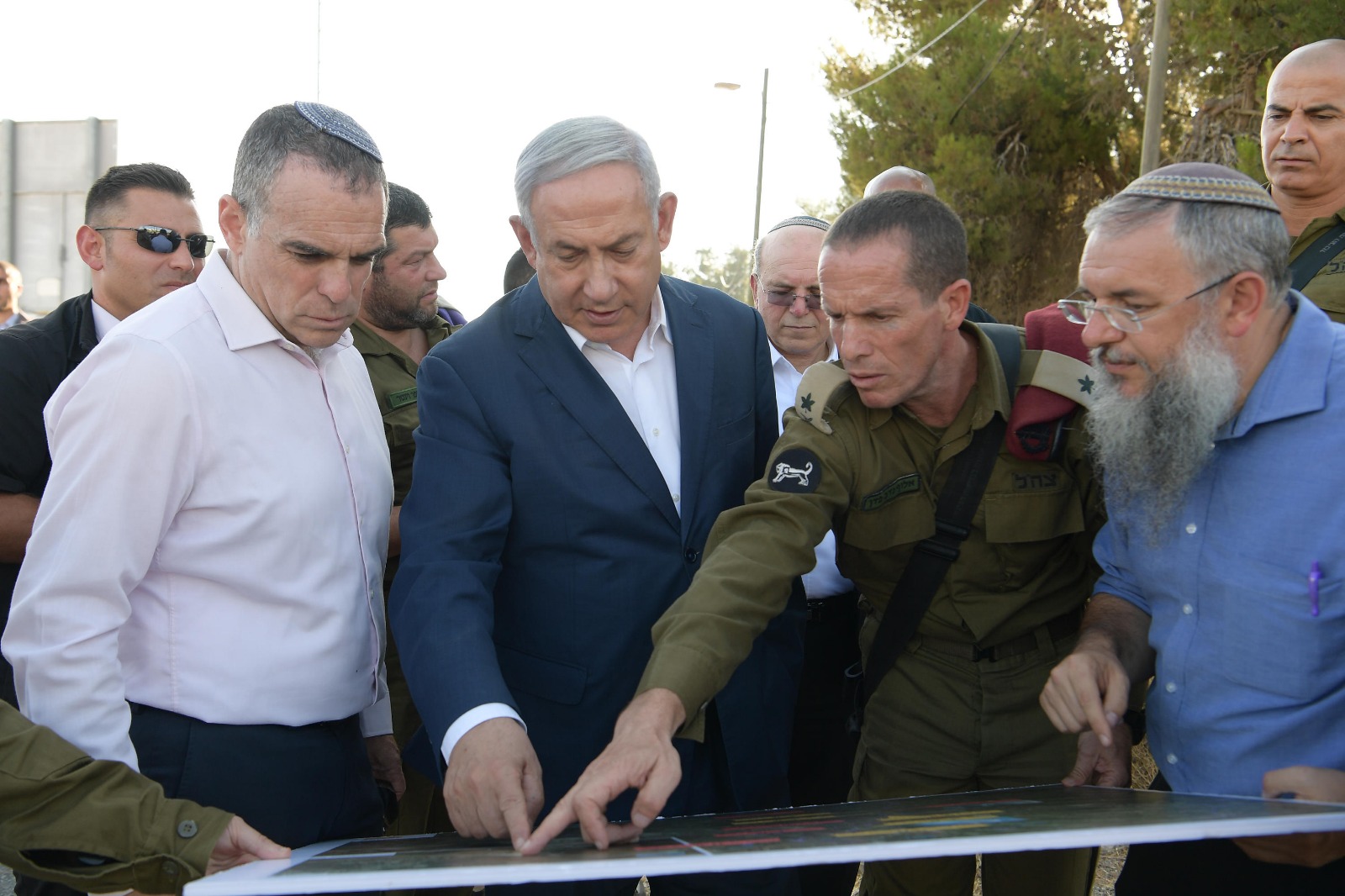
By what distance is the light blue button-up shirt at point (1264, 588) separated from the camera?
2.02 metres

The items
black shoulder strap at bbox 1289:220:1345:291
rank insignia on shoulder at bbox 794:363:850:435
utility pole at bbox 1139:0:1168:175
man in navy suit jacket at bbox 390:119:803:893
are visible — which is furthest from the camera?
utility pole at bbox 1139:0:1168:175

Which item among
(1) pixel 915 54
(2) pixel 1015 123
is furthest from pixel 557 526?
(1) pixel 915 54

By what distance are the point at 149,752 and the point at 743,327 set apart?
66.4 inches

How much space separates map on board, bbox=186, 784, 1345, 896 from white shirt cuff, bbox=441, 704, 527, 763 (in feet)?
0.59

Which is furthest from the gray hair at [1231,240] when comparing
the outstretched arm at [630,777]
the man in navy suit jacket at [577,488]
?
the outstretched arm at [630,777]

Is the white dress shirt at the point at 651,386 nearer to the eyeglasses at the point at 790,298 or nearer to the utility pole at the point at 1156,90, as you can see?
the eyeglasses at the point at 790,298

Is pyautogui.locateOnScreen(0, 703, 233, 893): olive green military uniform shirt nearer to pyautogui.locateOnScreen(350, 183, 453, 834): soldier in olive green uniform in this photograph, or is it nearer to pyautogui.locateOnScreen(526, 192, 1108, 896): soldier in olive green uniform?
pyautogui.locateOnScreen(526, 192, 1108, 896): soldier in olive green uniform

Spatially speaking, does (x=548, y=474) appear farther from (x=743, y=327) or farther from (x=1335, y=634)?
(x=1335, y=634)

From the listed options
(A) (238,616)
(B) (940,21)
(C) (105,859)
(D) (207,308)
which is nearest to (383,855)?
(C) (105,859)

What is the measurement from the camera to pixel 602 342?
268 centimetres

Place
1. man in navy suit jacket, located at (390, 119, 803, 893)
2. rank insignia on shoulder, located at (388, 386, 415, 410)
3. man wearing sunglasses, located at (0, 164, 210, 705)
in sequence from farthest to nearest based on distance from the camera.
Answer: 1. rank insignia on shoulder, located at (388, 386, 415, 410)
2. man wearing sunglasses, located at (0, 164, 210, 705)
3. man in navy suit jacket, located at (390, 119, 803, 893)

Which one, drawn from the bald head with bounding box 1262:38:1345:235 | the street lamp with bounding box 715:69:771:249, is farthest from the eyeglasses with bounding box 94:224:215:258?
the street lamp with bounding box 715:69:771:249

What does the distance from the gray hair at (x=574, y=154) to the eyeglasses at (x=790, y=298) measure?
66.9 inches

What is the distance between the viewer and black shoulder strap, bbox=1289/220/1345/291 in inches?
132
